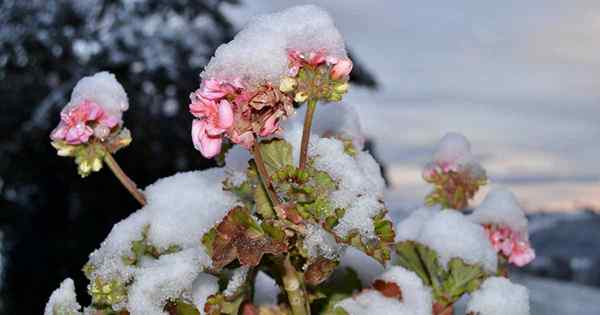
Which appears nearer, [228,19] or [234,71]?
[234,71]

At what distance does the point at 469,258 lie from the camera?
90cm

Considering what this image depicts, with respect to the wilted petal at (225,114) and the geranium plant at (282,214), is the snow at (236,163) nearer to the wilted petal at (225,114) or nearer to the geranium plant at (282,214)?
the geranium plant at (282,214)

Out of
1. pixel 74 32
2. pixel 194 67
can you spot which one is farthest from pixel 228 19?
pixel 74 32

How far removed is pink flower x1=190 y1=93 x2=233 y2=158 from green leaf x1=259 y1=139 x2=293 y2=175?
7 centimetres

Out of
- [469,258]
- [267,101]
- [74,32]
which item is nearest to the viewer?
[267,101]

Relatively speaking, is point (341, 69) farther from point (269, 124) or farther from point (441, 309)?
point (441, 309)

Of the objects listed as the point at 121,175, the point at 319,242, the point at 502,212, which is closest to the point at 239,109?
the point at 319,242

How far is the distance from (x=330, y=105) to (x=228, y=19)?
5.97 meters

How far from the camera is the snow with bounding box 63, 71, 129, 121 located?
815 millimetres

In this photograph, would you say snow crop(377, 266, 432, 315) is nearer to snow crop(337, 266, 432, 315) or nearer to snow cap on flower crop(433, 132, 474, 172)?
snow crop(337, 266, 432, 315)

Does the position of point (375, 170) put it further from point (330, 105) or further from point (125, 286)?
point (125, 286)

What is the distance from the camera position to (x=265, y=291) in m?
0.91

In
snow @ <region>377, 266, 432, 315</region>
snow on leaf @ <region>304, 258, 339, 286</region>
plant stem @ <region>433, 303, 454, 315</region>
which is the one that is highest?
snow on leaf @ <region>304, 258, 339, 286</region>

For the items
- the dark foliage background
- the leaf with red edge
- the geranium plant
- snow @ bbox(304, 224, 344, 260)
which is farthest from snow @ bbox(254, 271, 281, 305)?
the dark foliage background
